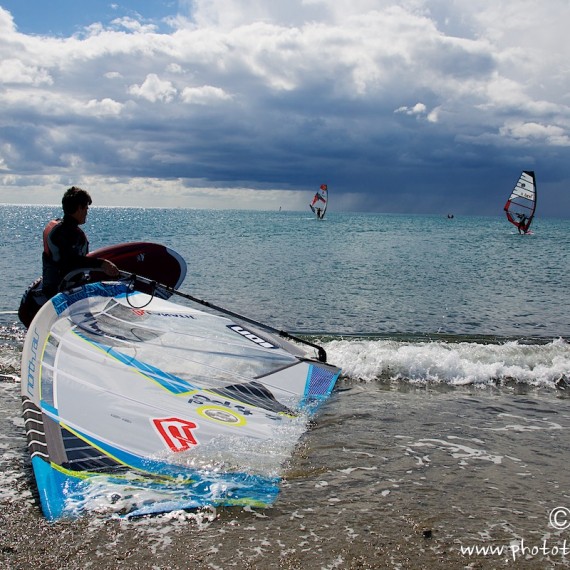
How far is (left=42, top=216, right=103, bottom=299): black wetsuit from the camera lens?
641 centimetres

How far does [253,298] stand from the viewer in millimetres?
17750

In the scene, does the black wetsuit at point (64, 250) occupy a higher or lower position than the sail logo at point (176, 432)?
higher

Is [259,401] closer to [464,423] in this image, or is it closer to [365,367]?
[464,423]

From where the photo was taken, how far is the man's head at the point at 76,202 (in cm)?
633

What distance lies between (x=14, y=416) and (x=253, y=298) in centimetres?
1184

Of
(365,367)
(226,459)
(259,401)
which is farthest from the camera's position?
(365,367)

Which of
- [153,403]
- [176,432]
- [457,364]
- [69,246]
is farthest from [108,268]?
[457,364]

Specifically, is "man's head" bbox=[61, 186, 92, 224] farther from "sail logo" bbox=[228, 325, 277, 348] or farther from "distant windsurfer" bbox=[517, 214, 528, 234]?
"distant windsurfer" bbox=[517, 214, 528, 234]

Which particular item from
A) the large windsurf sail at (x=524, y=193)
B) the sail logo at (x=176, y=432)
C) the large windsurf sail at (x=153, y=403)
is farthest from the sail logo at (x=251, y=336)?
the large windsurf sail at (x=524, y=193)

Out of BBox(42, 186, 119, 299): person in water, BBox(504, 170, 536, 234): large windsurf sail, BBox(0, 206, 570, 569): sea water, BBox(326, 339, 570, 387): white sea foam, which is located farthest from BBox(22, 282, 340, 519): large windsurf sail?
BBox(504, 170, 536, 234): large windsurf sail

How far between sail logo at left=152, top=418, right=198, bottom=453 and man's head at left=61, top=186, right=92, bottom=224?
275 centimetres

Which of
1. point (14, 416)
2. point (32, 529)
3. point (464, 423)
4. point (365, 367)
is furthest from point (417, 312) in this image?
point (32, 529)

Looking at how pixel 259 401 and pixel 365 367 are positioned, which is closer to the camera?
pixel 259 401

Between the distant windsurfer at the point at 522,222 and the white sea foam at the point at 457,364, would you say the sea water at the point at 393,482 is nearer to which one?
the white sea foam at the point at 457,364
